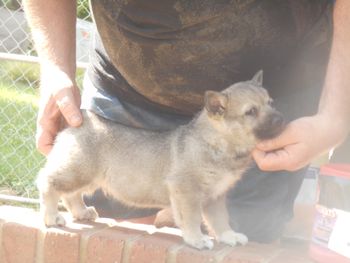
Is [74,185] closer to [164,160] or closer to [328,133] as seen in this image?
[164,160]

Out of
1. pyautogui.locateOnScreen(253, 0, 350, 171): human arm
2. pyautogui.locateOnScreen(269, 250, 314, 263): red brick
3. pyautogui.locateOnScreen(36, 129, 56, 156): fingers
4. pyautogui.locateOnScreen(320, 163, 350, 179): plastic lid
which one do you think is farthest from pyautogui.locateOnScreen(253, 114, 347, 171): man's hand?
pyautogui.locateOnScreen(36, 129, 56, 156): fingers

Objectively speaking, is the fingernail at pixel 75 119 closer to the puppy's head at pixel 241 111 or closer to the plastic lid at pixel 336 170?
the puppy's head at pixel 241 111

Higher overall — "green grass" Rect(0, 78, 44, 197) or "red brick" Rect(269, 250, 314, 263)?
"red brick" Rect(269, 250, 314, 263)

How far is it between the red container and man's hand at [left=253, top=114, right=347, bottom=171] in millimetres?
155

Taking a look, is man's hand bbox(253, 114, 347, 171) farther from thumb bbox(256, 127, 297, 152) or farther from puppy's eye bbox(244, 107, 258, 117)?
puppy's eye bbox(244, 107, 258, 117)

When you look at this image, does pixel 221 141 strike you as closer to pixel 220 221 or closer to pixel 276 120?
pixel 276 120

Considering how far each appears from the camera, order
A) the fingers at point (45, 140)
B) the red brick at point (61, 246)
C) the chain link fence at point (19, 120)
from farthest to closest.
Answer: the chain link fence at point (19, 120), the fingers at point (45, 140), the red brick at point (61, 246)

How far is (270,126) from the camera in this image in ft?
9.09

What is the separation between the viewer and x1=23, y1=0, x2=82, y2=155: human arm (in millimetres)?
3139

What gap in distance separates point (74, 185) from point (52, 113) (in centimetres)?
38

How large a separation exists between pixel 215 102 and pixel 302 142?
0.43 metres

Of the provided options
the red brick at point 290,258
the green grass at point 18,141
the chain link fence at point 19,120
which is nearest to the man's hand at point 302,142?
the red brick at point 290,258

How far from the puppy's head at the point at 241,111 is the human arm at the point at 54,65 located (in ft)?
2.18

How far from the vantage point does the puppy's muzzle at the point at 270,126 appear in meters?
2.74
